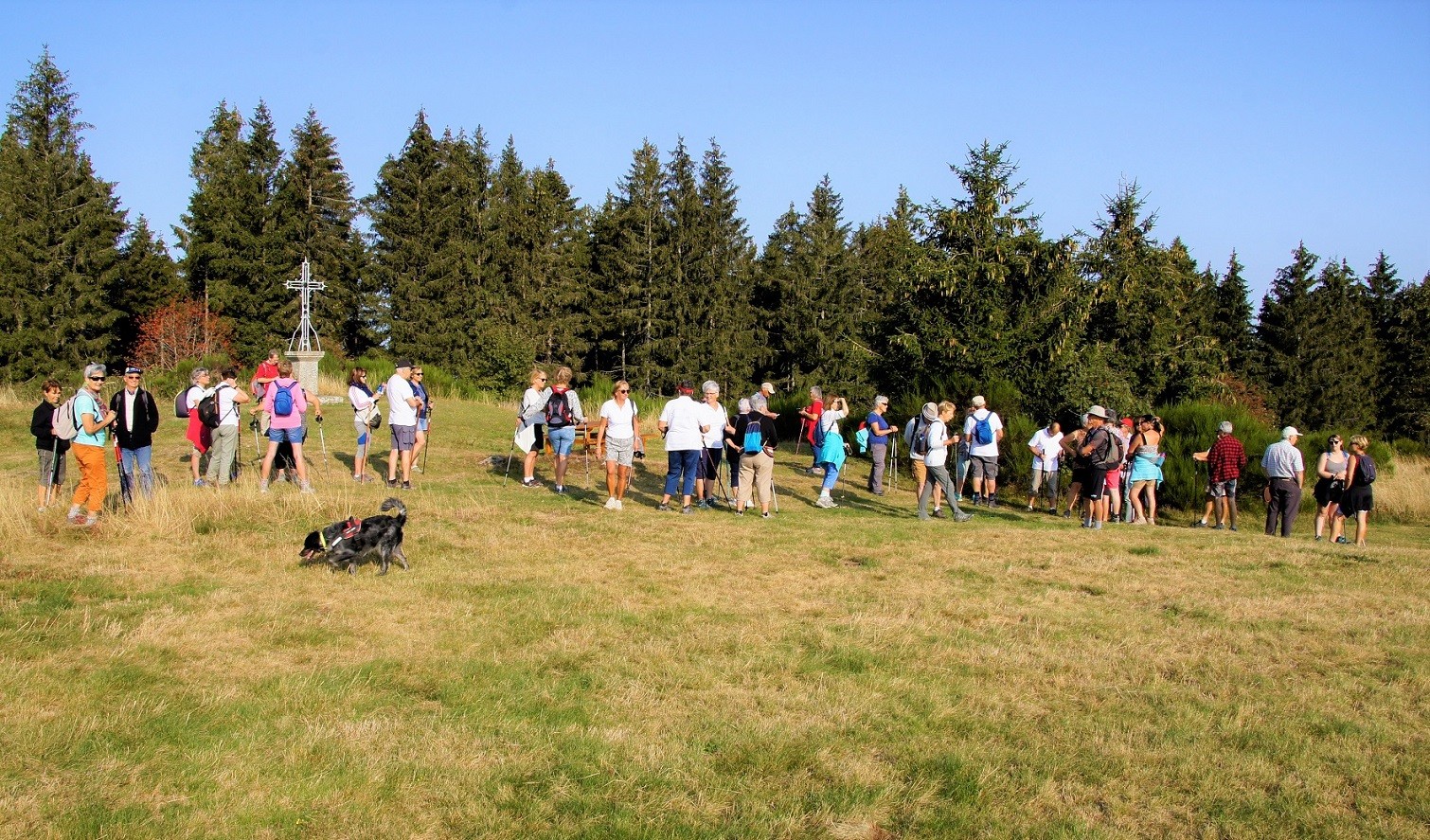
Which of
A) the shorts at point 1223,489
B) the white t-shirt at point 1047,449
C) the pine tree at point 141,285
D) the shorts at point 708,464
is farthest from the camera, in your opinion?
the pine tree at point 141,285

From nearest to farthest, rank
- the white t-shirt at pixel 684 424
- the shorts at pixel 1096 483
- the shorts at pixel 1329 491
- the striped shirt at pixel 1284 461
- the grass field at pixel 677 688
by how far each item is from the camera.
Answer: the grass field at pixel 677 688 < the white t-shirt at pixel 684 424 < the shorts at pixel 1096 483 < the shorts at pixel 1329 491 < the striped shirt at pixel 1284 461

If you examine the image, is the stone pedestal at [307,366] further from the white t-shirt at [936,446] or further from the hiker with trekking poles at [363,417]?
the white t-shirt at [936,446]

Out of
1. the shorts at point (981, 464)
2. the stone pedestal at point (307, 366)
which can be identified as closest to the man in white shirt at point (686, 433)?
the shorts at point (981, 464)

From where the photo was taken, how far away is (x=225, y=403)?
38.4 ft

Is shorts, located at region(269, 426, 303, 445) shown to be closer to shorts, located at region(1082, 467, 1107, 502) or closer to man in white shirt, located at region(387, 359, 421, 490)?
man in white shirt, located at region(387, 359, 421, 490)

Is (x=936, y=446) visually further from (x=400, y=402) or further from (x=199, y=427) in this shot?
(x=199, y=427)

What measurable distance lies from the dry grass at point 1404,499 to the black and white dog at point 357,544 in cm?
1828

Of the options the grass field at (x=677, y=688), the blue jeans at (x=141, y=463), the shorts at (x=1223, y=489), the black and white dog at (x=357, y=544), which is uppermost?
the shorts at (x=1223, y=489)

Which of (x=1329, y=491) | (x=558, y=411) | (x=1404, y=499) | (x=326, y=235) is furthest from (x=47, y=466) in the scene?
(x=326, y=235)

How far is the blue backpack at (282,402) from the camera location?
11.7 metres

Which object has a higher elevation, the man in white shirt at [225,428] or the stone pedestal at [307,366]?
the stone pedestal at [307,366]

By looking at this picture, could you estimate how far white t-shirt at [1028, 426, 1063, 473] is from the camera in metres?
16.3

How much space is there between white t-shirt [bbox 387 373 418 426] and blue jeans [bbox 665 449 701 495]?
132 inches

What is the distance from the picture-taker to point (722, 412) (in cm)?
1246
